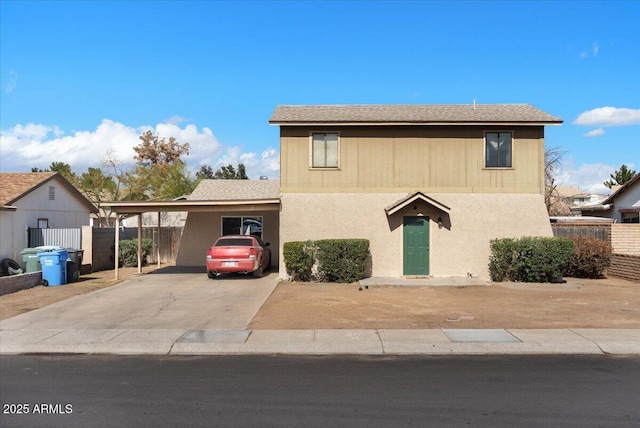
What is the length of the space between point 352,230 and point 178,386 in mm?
11891

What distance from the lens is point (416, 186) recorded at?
723 inches

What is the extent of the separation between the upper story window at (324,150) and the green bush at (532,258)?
6.20m

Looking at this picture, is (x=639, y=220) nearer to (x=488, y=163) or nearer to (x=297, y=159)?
(x=488, y=163)

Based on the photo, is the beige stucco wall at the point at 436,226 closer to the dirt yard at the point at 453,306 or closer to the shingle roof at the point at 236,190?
the dirt yard at the point at 453,306

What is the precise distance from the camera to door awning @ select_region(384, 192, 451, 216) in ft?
57.4

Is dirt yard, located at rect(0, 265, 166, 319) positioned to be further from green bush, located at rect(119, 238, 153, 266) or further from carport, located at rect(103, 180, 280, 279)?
green bush, located at rect(119, 238, 153, 266)

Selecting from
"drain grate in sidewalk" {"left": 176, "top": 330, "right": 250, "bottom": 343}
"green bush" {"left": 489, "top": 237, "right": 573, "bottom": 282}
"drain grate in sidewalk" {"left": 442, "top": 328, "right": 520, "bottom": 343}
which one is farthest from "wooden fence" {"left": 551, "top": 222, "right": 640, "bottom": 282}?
"drain grate in sidewalk" {"left": 176, "top": 330, "right": 250, "bottom": 343}

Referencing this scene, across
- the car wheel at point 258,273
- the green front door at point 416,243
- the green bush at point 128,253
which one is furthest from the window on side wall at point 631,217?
the green bush at point 128,253

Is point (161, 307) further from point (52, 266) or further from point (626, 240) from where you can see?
point (626, 240)

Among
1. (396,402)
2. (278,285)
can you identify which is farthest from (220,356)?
(278,285)

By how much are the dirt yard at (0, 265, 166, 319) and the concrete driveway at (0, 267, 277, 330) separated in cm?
45

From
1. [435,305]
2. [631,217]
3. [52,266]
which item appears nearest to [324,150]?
[435,305]

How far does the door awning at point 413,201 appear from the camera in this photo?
17500 millimetres

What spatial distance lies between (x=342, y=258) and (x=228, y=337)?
7.78 metres
